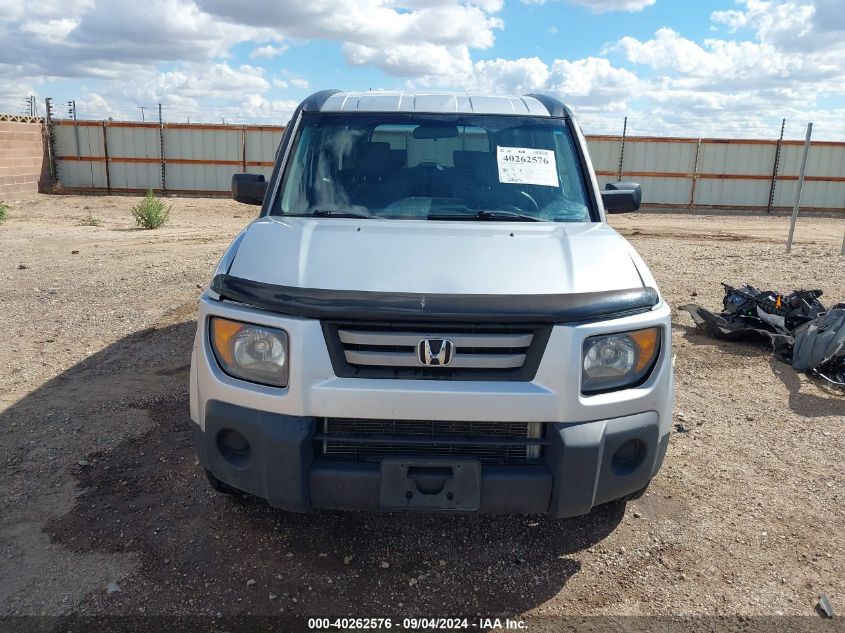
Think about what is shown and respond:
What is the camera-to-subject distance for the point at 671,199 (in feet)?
75.5

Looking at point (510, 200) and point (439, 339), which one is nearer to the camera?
point (439, 339)

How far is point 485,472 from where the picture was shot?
256 centimetres

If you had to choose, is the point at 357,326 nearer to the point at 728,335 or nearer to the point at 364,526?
the point at 364,526

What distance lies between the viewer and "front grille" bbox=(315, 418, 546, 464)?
2.59 metres

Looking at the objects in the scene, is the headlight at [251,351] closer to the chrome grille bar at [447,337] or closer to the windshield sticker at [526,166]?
the chrome grille bar at [447,337]

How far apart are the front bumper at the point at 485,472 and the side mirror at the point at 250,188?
73.5 inches

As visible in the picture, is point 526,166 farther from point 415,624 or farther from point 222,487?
point 415,624

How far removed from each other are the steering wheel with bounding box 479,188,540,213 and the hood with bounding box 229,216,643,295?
0.36m

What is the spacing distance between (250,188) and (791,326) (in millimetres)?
5082

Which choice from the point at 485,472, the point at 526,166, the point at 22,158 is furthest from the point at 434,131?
the point at 22,158

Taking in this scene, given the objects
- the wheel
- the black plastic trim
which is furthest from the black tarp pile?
the wheel

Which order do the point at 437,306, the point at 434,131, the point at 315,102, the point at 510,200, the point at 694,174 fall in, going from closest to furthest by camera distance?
the point at 437,306 < the point at 510,200 < the point at 434,131 < the point at 315,102 < the point at 694,174

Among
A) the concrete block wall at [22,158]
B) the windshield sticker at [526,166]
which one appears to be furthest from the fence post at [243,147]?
the windshield sticker at [526,166]

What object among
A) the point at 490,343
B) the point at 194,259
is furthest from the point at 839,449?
the point at 194,259
